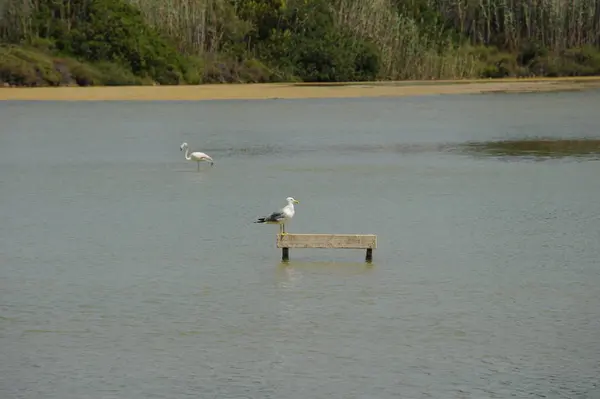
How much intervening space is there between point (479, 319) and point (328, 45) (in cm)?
4866

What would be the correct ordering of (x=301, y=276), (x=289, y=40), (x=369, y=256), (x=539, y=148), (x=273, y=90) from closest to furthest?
(x=301, y=276) < (x=369, y=256) < (x=539, y=148) < (x=273, y=90) < (x=289, y=40)

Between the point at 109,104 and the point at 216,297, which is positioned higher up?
the point at 216,297

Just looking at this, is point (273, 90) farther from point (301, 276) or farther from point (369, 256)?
point (301, 276)

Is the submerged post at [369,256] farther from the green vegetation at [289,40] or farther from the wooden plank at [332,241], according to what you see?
the green vegetation at [289,40]

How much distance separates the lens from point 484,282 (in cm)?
1446

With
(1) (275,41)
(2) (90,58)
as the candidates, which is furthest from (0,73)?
(1) (275,41)

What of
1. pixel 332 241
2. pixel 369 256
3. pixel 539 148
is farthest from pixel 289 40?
pixel 332 241

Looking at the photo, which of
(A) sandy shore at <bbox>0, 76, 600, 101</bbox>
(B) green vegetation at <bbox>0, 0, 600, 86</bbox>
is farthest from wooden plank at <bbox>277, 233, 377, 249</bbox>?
(B) green vegetation at <bbox>0, 0, 600, 86</bbox>

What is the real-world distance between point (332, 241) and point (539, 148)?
16.7m

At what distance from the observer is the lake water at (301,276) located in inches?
432

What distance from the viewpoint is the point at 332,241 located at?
49.3 feet

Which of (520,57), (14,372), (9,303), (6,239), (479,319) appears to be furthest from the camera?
(520,57)

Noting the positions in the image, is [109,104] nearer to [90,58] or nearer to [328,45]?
[90,58]

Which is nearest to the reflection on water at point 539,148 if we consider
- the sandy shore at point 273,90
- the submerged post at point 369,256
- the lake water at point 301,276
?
the lake water at point 301,276
